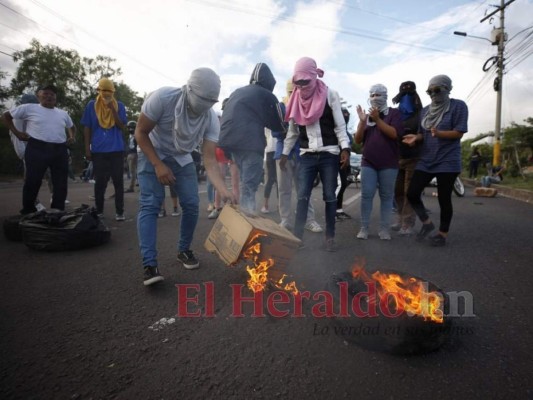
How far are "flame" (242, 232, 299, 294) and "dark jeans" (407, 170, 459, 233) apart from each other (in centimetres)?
241

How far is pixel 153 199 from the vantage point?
2.71 metres

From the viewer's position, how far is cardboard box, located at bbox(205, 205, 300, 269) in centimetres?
229

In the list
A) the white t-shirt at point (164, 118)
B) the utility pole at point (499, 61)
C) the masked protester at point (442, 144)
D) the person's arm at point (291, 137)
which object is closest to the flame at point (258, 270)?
the white t-shirt at point (164, 118)

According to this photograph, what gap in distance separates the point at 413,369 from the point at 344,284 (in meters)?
0.56

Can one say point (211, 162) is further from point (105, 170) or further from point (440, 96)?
point (440, 96)

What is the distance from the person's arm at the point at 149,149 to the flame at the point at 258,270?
87 centimetres

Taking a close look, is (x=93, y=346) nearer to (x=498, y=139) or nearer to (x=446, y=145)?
(x=446, y=145)

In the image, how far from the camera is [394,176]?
4.15 metres

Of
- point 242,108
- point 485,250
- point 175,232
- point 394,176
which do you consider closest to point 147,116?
point 242,108

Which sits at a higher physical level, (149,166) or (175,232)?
(149,166)

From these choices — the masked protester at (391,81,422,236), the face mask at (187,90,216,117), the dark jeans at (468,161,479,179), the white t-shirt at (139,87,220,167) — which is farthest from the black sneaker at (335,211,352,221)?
the dark jeans at (468,161,479,179)

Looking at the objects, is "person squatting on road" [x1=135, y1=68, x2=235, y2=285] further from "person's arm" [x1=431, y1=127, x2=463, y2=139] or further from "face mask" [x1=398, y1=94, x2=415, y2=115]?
"face mask" [x1=398, y1=94, x2=415, y2=115]

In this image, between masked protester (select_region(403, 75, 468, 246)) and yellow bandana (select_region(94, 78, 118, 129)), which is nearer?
masked protester (select_region(403, 75, 468, 246))

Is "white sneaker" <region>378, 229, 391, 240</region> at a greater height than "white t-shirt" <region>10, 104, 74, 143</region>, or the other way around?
"white t-shirt" <region>10, 104, 74, 143</region>
